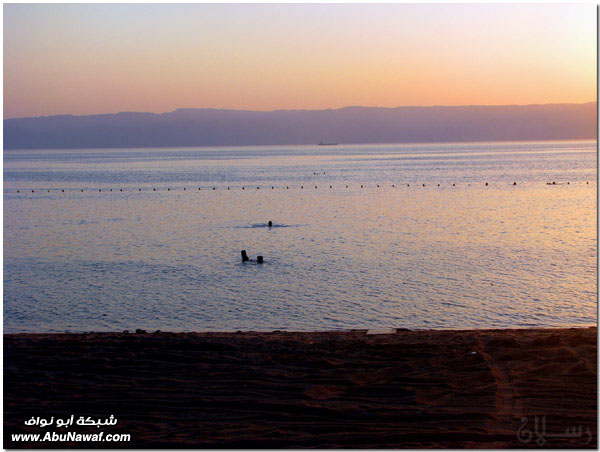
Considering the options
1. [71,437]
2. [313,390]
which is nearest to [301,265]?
[313,390]

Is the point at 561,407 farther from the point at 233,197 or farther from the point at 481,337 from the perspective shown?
the point at 233,197

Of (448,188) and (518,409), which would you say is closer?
(518,409)

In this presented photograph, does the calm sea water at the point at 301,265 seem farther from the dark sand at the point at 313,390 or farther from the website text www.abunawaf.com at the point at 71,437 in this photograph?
the website text www.abunawaf.com at the point at 71,437

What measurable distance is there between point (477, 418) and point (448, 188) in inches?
2606

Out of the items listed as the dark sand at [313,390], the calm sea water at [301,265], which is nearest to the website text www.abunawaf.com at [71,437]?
the dark sand at [313,390]

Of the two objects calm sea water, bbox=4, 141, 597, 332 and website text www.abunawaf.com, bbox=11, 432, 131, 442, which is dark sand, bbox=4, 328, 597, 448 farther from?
calm sea water, bbox=4, 141, 597, 332

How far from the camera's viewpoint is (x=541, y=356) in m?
11.0

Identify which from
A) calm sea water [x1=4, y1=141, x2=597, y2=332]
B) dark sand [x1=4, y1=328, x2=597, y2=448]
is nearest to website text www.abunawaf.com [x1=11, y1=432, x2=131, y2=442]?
dark sand [x1=4, y1=328, x2=597, y2=448]

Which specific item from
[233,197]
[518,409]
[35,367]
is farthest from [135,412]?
[233,197]

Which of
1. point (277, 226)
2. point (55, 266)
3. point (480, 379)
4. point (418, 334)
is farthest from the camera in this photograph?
point (277, 226)

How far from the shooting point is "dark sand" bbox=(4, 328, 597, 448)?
816 cm

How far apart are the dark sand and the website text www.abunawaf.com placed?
0.34ft

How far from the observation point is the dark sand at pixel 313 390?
816 centimetres

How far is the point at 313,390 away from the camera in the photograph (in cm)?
961
